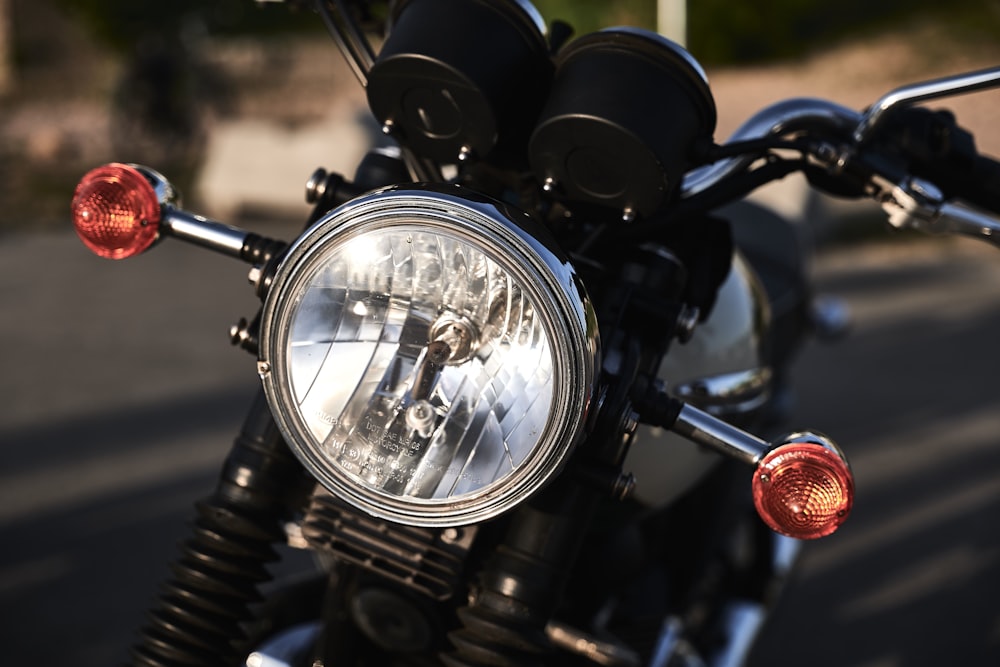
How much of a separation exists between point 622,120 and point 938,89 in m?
0.37

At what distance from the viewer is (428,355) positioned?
1.19 m

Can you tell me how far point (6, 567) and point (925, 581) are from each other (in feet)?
8.52

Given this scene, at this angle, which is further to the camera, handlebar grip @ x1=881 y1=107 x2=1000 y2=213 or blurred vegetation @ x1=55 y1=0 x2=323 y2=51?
blurred vegetation @ x1=55 y1=0 x2=323 y2=51

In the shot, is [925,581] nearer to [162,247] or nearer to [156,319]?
[156,319]

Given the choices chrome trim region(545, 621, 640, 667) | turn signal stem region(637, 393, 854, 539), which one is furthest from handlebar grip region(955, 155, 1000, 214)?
chrome trim region(545, 621, 640, 667)

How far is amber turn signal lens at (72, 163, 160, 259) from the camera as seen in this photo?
140cm

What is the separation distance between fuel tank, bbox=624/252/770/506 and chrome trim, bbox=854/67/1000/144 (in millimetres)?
458

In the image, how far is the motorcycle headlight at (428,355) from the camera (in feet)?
3.62

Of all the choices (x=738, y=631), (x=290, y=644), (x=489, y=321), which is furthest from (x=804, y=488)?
(x=738, y=631)

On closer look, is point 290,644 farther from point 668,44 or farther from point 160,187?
point 668,44

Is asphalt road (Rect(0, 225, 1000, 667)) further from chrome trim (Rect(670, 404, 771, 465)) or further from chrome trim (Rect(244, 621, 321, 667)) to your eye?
chrome trim (Rect(670, 404, 771, 465))

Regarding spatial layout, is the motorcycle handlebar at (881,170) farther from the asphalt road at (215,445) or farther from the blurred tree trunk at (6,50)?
the blurred tree trunk at (6,50)

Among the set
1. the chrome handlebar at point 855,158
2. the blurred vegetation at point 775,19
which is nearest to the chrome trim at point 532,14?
the chrome handlebar at point 855,158

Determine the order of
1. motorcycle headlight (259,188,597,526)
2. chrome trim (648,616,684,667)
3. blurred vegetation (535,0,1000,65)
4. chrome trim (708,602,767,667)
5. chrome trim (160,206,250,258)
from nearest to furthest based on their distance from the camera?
motorcycle headlight (259,188,597,526)
chrome trim (160,206,250,258)
chrome trim (648,616,684,667)
chrome trim (708,602,767,667)
blurred vegetation (535,0,1000,65)
